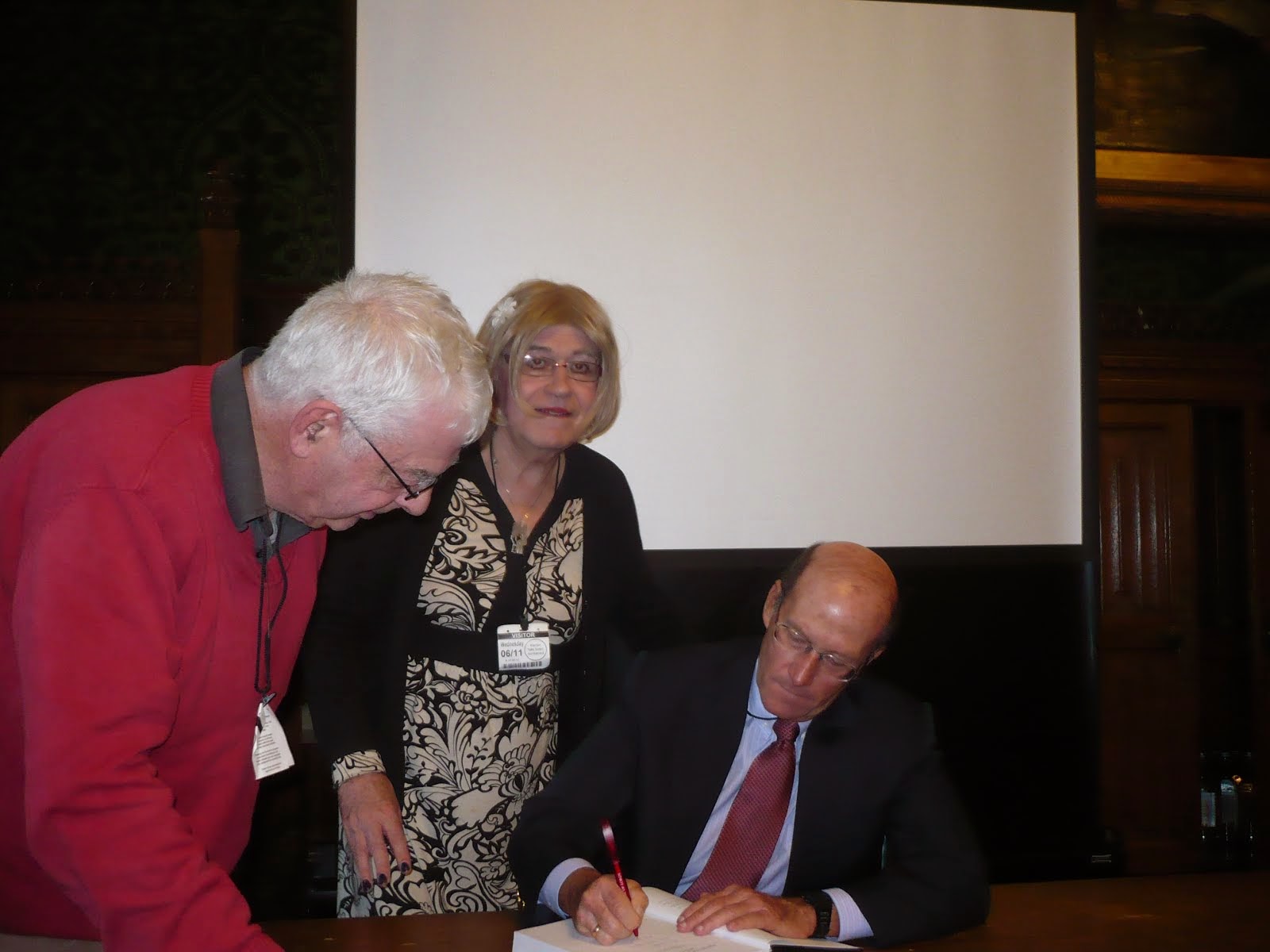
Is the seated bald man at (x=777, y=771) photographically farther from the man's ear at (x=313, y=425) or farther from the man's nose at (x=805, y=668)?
the man's ear at (x=313, y=425)

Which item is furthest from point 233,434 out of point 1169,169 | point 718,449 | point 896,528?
point 1169,169

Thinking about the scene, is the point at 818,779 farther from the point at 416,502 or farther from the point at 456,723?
the point at 416,502

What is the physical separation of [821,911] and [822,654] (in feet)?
1.32

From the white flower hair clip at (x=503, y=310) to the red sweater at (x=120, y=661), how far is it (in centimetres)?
98

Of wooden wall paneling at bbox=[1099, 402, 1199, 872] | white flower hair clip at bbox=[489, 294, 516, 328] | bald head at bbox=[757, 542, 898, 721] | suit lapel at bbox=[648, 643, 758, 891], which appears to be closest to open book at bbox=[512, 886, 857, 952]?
suit lapel at bbox=[648, 643, 758, 891]

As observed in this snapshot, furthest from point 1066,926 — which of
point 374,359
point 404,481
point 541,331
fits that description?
point 541,331

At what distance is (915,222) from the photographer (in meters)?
3.14

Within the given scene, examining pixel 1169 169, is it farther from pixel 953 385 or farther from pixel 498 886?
pixel 498 886

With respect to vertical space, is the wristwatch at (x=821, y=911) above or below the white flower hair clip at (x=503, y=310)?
→ below

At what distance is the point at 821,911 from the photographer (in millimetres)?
1573

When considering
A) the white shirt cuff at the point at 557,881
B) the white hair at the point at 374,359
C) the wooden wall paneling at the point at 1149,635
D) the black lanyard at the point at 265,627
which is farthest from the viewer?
the wooden wall paneling at the point at 1149,635

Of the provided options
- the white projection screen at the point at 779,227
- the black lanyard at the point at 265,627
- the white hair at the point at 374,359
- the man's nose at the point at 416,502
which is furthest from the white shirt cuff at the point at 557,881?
the white projection screen at the point at 779,227

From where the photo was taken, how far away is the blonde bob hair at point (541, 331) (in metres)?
2.17

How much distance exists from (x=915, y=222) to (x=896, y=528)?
2.94 ft
